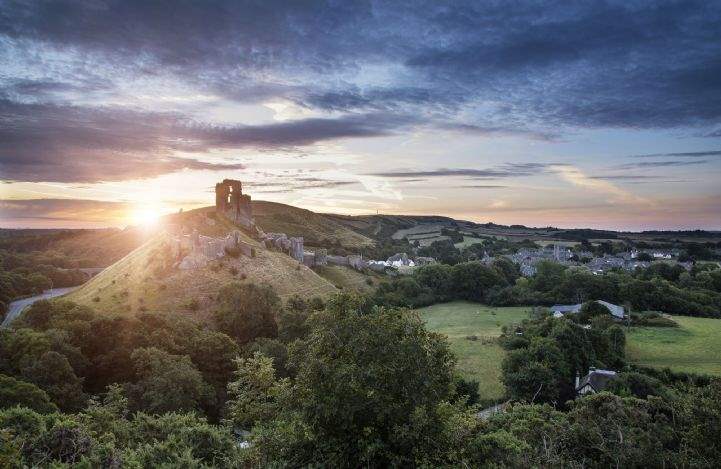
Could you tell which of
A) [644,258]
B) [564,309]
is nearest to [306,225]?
[644,258]

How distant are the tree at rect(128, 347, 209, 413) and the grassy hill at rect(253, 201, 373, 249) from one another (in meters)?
92.6

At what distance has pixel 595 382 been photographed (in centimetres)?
3525

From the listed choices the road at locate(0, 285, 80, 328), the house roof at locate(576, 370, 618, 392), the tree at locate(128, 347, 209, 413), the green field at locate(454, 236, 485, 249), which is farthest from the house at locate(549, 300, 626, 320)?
the green field at locate(454, 236, 485, 249)

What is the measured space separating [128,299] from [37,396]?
27206 mm

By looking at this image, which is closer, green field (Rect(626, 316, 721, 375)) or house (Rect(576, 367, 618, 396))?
house (Rect(576, 367, 618, 396))

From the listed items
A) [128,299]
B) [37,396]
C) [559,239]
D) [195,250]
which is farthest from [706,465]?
[559,239]

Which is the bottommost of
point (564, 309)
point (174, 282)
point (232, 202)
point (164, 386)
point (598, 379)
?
point (564, 309)

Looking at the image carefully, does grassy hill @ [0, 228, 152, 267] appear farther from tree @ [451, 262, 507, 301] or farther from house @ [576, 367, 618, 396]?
house @ [576, 367, 618, 396]

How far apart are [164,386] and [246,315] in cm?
1755

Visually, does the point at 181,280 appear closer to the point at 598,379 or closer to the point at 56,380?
the point at 56,380

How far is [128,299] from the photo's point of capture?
4766 centimetres

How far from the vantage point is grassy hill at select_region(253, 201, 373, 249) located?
134625 millimetres

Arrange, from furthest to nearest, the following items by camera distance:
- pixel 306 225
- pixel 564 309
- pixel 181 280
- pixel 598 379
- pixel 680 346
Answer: pixel 306 225, pixel 564 309, pixel 181 280, pixel 680 346, pixel 598 379

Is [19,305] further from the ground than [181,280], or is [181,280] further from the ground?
[181,280]
